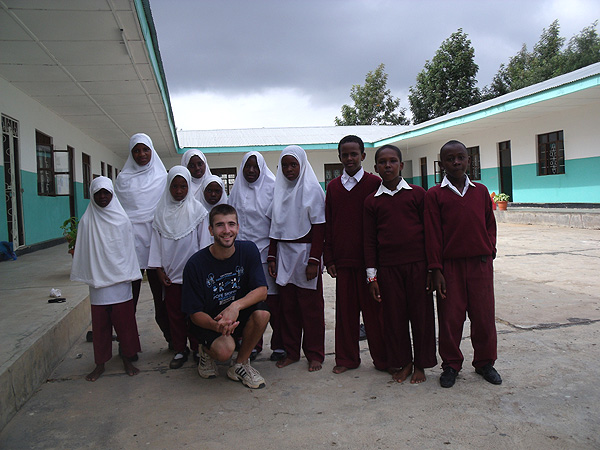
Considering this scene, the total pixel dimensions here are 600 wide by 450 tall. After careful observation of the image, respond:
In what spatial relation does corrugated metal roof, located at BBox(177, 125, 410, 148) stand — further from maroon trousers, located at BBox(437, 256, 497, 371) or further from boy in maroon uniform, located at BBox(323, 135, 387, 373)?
maroon trousers, located at BBox(437, 256, 497, 371)

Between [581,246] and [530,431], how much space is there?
6722mm

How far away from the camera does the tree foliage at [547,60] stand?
27469mm

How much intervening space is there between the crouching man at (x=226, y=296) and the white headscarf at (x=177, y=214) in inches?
16.3

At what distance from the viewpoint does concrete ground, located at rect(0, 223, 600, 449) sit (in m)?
2.18

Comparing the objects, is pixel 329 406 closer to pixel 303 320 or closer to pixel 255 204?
pixel 303 320

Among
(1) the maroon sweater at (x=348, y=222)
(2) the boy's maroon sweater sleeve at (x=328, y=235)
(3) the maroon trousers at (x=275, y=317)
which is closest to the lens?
(1) the maroon sweater at (x=348, y=222)

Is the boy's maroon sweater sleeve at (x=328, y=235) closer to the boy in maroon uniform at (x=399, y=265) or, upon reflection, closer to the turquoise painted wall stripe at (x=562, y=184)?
the boy in maroon uniform at (x=399, y=265)

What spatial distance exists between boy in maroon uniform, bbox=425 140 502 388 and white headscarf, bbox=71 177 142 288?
1.99 meters

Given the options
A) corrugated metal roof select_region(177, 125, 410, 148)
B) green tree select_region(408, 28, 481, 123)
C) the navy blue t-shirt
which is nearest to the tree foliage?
green tree select_region(408, 28, 481, 123)

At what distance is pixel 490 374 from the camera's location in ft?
9.02

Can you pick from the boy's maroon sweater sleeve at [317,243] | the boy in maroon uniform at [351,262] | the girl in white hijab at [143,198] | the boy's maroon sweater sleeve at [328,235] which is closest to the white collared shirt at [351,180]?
the boy in maroon uniform at [351,262]

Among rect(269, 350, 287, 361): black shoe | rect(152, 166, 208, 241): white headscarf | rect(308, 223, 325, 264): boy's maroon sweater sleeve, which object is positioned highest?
rect(152, 166, 208, 241): white headscarf

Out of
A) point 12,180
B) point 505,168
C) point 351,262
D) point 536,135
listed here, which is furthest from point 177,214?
point 505,168

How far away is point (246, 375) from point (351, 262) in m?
0.96
